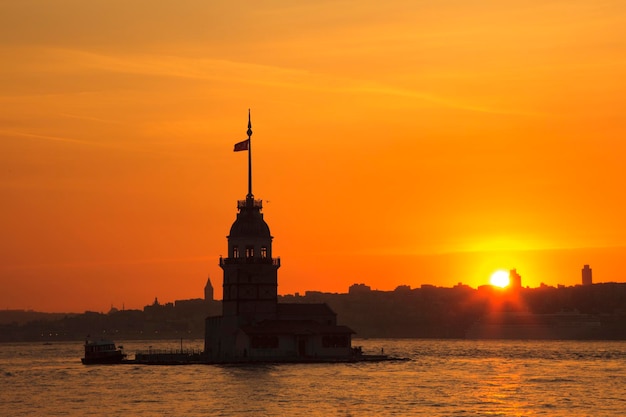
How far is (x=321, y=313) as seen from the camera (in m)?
139

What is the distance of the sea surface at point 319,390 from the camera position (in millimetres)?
90812

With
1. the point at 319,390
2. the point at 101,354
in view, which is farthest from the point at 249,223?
the point at 319,390

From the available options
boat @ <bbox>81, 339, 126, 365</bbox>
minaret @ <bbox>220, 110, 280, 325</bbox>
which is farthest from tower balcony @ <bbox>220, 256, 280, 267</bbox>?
boat @ <bbox>81, 339, 126, 365</bbox>

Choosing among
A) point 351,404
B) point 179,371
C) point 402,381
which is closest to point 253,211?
point 179,371

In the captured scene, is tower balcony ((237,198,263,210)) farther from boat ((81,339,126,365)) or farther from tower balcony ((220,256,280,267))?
boat ((81,339,126,365))

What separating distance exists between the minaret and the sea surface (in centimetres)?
694

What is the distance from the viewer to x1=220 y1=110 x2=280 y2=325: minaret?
136 m

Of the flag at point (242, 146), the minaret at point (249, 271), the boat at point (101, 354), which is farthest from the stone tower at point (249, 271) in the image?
the boat at point (101, 354)

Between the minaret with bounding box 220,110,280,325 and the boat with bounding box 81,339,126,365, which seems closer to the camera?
the minaret with bounding box 220,110,280,325

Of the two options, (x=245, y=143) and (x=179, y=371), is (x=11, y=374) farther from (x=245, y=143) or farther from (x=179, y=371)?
(x=245, y=143)

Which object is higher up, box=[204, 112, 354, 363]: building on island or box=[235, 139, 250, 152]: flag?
box=[235, 139, 250, 152]: flag

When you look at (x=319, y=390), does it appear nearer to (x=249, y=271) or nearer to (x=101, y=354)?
(x=249, y=271)

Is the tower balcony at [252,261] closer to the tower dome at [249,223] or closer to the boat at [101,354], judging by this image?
the tower dome at [249,223]

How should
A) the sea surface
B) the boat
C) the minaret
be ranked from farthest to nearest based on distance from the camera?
the boat → the minaret → the sea surface
